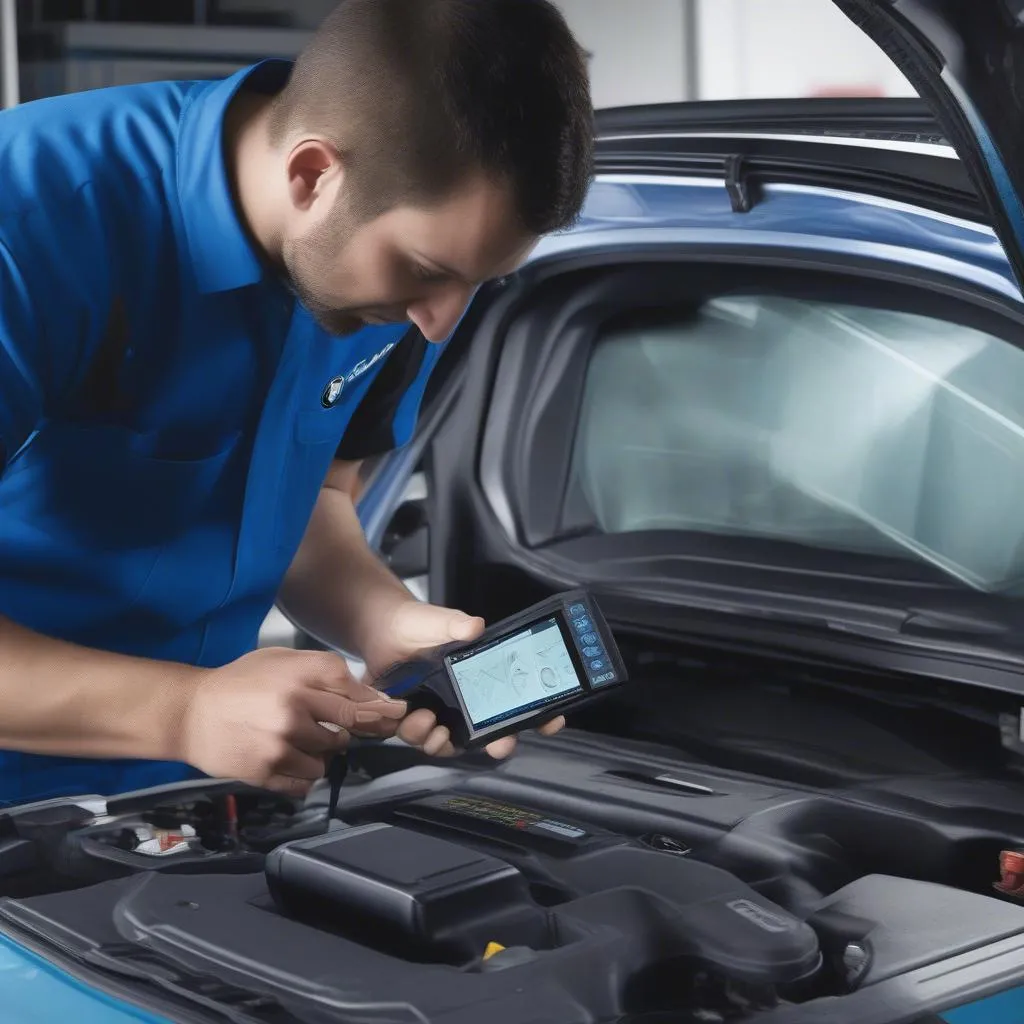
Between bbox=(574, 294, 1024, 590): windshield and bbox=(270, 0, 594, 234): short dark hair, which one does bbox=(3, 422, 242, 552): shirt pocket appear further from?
bbox=(574, 294, 1024, 590): windshield

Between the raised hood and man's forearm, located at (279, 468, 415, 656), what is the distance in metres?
0.88

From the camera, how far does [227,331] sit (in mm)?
1421

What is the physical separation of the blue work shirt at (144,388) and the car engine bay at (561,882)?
201 mm

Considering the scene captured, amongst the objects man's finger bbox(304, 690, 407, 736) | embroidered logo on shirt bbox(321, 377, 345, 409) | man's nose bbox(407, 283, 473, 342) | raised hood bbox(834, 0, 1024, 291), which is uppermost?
raised hood bbox(834, 0, 1024, 291)

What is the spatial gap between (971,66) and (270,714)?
0.70m

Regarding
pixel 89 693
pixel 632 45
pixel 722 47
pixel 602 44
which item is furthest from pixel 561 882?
pixel 722 47

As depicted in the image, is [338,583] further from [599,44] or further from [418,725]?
[599,44]

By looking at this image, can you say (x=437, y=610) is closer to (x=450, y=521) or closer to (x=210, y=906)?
(x=450, y=521)

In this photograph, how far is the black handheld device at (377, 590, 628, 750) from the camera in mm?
1292

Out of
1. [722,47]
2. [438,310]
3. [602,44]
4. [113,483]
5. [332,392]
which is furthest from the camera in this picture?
[722,47]

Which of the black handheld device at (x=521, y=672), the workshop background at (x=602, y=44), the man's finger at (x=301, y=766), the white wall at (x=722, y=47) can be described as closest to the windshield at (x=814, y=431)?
the black handheld device at (x=521, y=672)

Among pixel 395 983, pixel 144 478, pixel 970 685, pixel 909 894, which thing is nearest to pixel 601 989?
pixel 395 983

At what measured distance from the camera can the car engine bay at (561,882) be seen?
3.38ft

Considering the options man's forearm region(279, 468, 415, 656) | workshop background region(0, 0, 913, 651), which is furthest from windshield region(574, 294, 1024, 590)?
workshop background region(0, 0, 913, 651)
